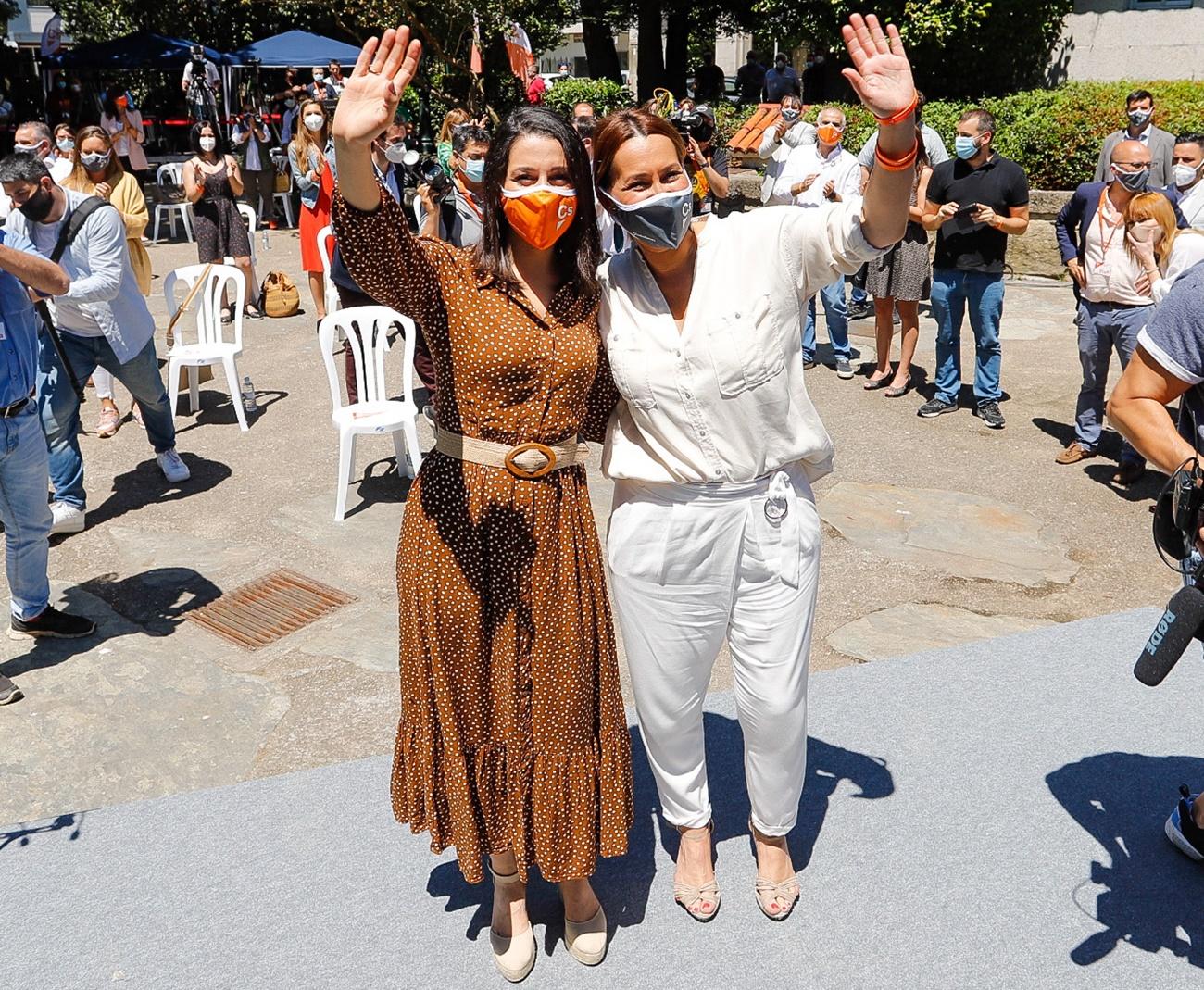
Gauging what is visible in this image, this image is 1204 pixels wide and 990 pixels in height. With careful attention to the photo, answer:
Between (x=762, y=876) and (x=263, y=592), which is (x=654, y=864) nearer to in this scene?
(x=762, y=876)

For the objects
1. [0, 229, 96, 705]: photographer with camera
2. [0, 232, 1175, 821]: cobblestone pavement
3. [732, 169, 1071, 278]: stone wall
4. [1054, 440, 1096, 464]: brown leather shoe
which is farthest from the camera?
[732, 169, 1071, 278]: stone wall

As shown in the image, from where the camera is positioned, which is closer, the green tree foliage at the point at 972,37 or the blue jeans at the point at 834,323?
the blue jeans at the point at 834,323

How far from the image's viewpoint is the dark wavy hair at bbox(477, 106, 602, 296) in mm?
2465

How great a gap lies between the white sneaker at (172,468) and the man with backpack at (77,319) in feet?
0.33

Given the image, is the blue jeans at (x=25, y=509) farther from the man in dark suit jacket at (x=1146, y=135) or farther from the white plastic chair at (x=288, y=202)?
the white plastic chair at (x=288, y=202)

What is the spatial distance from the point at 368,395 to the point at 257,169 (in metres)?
11.5

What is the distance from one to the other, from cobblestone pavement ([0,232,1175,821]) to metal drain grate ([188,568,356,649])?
72 millimetres

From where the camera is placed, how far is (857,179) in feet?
27.3

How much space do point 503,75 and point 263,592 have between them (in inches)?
765

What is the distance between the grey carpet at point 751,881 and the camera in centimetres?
281

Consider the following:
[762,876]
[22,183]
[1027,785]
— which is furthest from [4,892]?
[22,183]

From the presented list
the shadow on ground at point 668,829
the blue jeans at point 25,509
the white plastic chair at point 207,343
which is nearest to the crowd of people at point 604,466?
the shadow on ground at point 668,829

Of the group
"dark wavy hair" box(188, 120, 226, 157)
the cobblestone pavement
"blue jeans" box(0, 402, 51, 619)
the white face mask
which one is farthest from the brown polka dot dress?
"dark wavy hair" box(188, 120, 226, 157)

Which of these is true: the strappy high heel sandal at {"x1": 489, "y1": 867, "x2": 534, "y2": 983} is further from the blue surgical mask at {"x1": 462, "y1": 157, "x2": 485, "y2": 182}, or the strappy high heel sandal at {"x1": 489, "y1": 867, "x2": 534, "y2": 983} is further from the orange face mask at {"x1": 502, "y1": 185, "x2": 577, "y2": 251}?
the blue surgical mask at {"x1": 462, "y1": 157, "x2": 485, "y2": 182}
